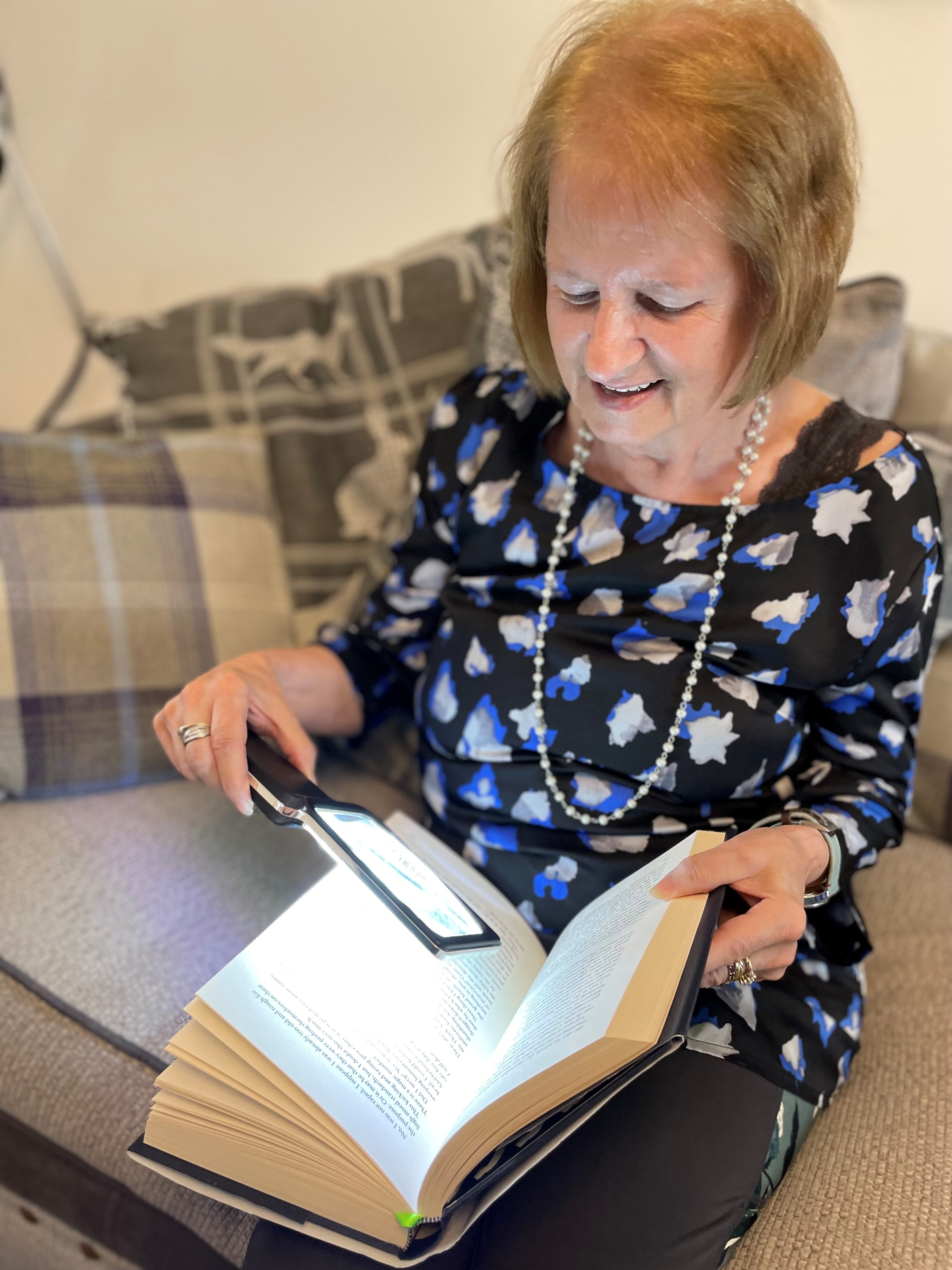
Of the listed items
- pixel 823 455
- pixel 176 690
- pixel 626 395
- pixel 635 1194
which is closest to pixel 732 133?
pixel 626 395

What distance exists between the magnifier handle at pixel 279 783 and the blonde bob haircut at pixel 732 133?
1.61ft

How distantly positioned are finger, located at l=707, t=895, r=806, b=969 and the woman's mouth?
402mm

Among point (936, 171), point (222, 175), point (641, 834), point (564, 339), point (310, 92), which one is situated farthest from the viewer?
point (222, 175)

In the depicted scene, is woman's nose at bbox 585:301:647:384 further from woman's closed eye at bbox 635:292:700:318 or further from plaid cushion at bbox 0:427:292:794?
plaid cushion at bbox 0:427:292:794

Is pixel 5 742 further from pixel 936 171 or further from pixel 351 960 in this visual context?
pixel 936 171

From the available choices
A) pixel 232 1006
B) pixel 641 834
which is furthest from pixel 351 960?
pixel 641 834

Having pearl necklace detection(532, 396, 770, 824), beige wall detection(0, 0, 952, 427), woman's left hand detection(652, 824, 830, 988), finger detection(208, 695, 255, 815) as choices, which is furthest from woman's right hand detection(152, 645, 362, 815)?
beige wall detection(0, 0, 952, 427)

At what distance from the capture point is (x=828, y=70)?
0.73m

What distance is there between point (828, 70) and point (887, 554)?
0.39m

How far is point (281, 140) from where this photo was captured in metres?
1.79

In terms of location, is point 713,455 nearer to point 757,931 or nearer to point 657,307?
point 657,307

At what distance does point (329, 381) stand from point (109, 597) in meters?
0.48

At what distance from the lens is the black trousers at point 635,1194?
0.67m

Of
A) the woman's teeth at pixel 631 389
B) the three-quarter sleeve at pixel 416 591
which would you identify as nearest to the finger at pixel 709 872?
the woman's teeth at pixel 631 389
